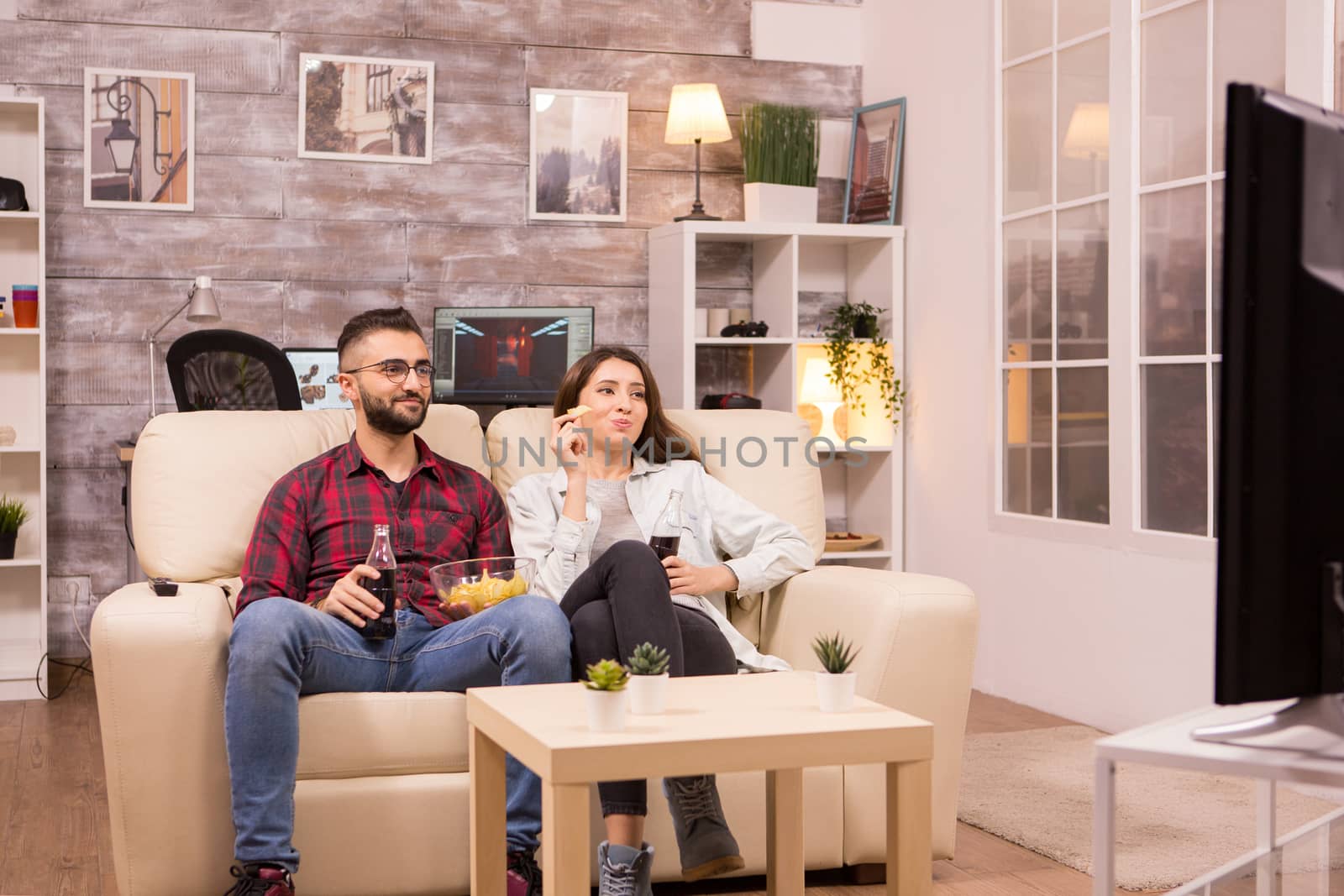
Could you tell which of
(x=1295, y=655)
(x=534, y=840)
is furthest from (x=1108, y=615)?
(x=1295, y=655)

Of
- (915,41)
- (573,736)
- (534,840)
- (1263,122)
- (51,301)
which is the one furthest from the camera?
(915,41)

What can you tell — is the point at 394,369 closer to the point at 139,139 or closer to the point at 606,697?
the point at 606,697

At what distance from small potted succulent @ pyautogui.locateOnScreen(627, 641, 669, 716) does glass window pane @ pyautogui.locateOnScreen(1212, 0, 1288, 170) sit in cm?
229

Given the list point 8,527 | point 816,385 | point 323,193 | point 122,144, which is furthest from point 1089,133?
point 8,527

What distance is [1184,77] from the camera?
373 centimetres

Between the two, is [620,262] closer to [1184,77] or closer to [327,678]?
[1184,77]

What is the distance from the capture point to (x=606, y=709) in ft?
5.67

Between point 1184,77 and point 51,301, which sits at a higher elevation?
point 1184,77

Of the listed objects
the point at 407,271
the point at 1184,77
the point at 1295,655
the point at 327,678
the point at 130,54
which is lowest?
the point at 327,678

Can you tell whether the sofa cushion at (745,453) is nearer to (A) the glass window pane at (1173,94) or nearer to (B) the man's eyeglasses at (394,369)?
(B) the man's eyeglasses at (394,369)

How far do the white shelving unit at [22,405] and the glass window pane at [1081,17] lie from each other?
131 inches

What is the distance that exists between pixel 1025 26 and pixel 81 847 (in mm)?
3592

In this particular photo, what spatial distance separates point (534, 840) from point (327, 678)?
1.50ft

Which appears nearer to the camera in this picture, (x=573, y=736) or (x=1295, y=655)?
(x=1295, y=655)
